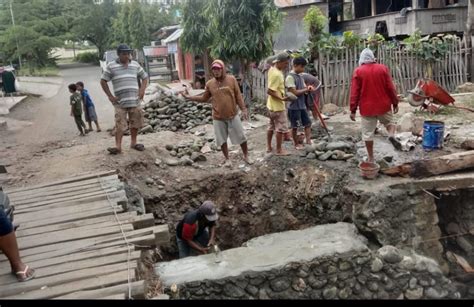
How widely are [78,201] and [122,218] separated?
882 mm

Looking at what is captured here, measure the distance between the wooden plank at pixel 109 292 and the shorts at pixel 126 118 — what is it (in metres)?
4.11

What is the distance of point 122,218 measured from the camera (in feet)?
15.2

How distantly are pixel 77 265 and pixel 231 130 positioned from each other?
3.67 metres

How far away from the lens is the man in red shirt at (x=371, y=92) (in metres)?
5.57

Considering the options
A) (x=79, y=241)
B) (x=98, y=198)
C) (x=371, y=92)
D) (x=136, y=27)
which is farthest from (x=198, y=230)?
(x=136, y=27)

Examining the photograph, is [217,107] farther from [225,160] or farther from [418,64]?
[418,64]

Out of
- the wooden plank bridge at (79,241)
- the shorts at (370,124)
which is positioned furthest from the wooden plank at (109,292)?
the shorts at (370,124)

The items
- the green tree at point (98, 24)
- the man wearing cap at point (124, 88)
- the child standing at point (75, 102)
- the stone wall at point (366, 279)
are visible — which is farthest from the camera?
the green tree at point (98, 24)

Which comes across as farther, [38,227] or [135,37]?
[135,37]

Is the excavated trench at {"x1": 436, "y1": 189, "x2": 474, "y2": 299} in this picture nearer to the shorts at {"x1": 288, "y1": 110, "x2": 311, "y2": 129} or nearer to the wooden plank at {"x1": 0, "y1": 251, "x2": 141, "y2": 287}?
the shorts at {"x1": 288, "y1": 110, "x2": 311, "y2": 129}

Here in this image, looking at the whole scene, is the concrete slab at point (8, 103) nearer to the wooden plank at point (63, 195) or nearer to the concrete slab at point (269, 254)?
the wooden plank at point (63, 195)

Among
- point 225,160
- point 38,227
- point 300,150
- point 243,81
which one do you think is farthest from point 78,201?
point 243,81

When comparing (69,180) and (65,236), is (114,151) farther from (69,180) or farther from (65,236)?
(65,236)

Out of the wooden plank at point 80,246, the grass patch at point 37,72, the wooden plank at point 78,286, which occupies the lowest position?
the wooden plank at point 78,286
